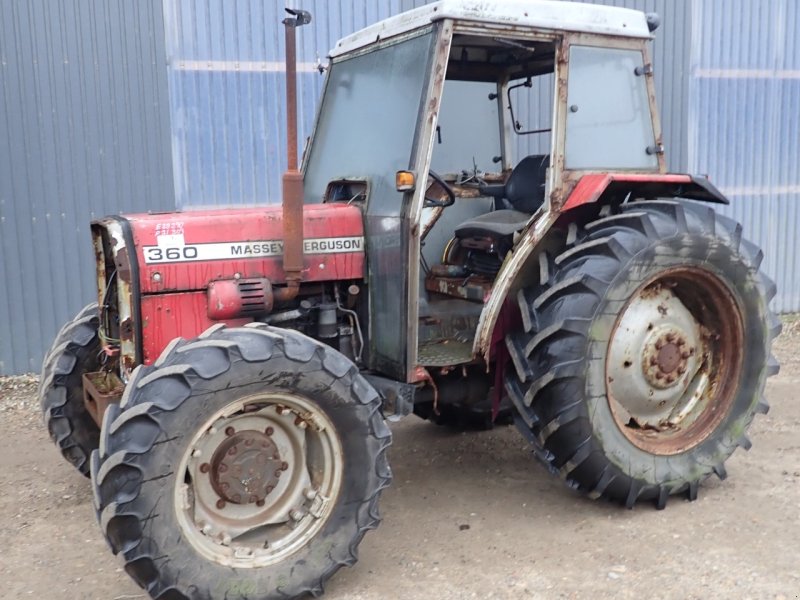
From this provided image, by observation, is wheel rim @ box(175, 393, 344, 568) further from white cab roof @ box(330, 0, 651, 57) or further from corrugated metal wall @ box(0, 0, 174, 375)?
corrugated metal wall @ box(0, 0, 174, 375)

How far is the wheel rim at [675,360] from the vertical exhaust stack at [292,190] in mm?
1526

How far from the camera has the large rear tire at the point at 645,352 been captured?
3.61 metres

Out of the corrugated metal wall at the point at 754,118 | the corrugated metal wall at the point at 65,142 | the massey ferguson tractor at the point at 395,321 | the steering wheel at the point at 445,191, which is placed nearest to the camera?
the massey ferguson tractor at the point at 395,321

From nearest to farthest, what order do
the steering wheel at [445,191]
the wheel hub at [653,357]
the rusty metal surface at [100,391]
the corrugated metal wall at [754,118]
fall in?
the rusty metal surface at [100,391] → the steering wheel at [445,191] → the wheel hub at [653,357] → the corrugated metal wall at [754,118]

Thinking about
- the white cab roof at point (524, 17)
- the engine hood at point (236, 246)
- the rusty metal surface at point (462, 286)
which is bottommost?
the rusty metal surface at point (462, 286)

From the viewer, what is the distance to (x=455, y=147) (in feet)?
15.6

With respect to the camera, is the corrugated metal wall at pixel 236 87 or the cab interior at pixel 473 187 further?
the corrugated metal wall at pixel 236 87

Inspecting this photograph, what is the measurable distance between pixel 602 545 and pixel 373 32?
106 inches

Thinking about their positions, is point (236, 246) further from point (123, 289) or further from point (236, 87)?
point (236, 87)

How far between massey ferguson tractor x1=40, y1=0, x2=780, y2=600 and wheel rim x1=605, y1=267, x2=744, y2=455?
0.04 ft

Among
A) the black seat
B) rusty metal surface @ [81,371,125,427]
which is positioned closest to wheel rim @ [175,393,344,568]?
rusty metal surface @ [81,371,125,427]

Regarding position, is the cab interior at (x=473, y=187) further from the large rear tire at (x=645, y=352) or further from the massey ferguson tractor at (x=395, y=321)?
the large rear tire at (x=645, y=352)

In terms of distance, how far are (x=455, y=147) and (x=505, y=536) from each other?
229 centimetres

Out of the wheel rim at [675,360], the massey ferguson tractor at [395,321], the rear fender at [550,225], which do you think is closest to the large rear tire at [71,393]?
the massey ferguson tractor at [395,321]
